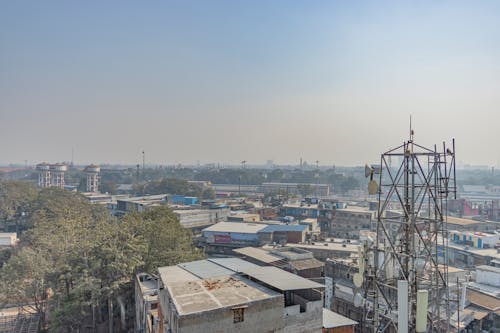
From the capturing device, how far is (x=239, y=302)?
1125 cm

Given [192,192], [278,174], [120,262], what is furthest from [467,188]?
[120,262]

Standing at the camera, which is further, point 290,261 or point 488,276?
point 290,261

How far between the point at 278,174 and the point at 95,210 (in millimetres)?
88846

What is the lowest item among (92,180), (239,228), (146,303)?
(146,303)

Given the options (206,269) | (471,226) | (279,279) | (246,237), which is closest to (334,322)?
(279,279)

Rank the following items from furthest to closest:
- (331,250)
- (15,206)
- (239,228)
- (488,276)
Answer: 1. (15,206)
2. (239,228)
3. (331,250)
4. (488,276)

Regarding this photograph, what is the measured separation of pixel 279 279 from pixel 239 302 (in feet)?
8.37

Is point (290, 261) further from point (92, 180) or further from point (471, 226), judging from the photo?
point (92, 180)

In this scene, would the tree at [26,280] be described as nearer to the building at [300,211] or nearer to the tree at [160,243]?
the tree at [160,243]

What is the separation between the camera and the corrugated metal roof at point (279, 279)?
493 inches

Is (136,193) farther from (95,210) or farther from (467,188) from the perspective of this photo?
(467,188)

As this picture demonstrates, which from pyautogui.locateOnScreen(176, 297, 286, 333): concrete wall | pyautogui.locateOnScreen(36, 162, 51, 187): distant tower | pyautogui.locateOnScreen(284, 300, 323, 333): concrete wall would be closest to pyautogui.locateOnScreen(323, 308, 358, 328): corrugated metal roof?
pyautogui.locateOnScreen(284, 300, 323, 333): concrete wall

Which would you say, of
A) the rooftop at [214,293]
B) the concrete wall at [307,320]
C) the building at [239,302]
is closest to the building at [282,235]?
the building at [239,302]

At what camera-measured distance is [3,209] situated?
150 feet
